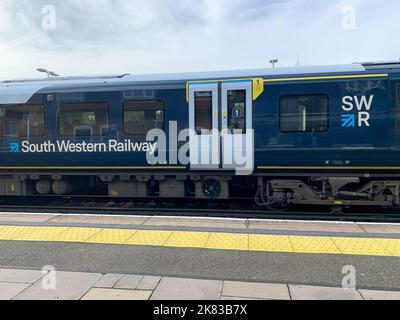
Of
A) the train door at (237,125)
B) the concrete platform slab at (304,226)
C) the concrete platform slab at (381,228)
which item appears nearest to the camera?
the concrete platform slab at (381,228)

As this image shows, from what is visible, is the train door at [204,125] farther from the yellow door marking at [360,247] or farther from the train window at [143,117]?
the yellow door marking at [360,247]

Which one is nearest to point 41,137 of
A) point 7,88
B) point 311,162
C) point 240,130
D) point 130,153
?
point 7,88

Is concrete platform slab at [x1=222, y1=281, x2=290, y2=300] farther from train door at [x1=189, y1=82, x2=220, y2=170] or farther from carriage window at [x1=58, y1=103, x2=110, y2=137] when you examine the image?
carriage window at [x1=58, y1=103, x2=110, y2=137]

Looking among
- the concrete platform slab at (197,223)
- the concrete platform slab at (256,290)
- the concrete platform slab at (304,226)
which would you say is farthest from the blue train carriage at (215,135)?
the concrete platform slab at (256,290)

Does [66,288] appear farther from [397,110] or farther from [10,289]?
[397,110]

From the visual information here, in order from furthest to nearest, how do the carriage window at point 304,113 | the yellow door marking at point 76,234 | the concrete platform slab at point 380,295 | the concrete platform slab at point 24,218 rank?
the carriage window at point 304,113 < the concrete platform slab at point 24,218 < the yellow door marking at point 76,234 < the concrete platform slab at point 380,295

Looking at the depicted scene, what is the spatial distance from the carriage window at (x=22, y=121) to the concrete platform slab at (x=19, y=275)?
4829 mm

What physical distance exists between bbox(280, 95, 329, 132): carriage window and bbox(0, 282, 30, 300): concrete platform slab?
18.1 feet

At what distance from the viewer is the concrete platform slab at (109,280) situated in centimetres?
361

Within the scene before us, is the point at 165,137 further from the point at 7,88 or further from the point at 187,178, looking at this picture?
the point at 7,88

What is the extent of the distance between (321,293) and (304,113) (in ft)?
14.4

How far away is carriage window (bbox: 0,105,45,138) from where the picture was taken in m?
8.12

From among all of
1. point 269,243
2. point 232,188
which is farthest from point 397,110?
point 269,243

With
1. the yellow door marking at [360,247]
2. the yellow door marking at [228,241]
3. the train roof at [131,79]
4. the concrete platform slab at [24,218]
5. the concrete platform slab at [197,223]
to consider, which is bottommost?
the yellow door marking at [360,247]
